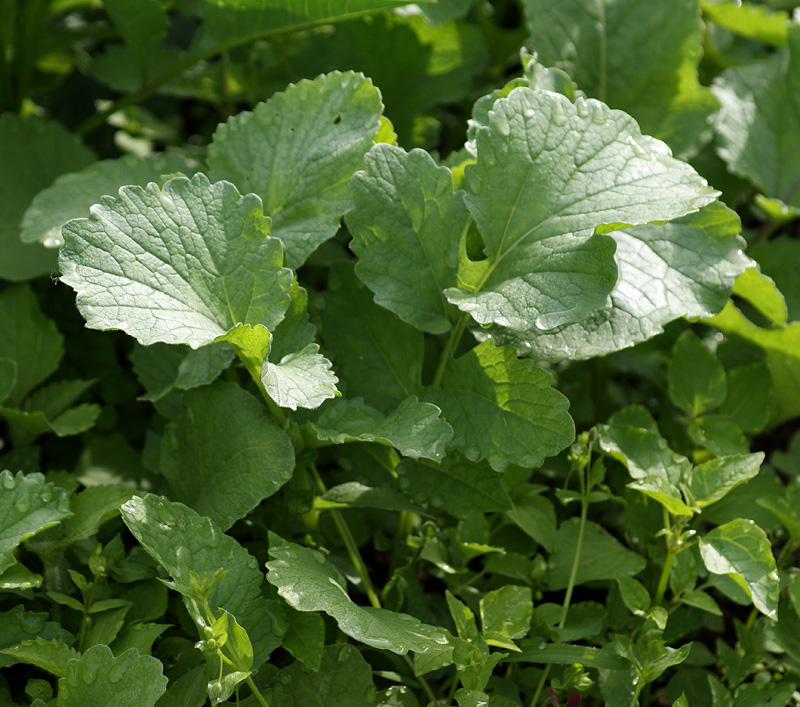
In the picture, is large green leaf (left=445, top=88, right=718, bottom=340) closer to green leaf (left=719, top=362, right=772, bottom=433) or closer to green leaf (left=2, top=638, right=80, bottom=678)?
green leaf (left=719, top=362, right=772, bottom=433)

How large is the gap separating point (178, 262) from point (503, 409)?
505 mm

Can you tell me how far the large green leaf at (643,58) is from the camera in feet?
5.57

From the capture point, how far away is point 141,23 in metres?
1.72

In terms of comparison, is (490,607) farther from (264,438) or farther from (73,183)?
(73,183)

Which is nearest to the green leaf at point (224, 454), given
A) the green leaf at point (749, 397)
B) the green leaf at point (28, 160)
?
the green leaf at point (28, 160)

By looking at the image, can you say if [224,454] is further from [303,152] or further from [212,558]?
[303,152]

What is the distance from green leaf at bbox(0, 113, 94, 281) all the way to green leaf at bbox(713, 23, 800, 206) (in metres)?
1.44

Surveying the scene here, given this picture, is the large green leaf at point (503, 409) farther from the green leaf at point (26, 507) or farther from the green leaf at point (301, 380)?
the green leaf at point (26, 507)

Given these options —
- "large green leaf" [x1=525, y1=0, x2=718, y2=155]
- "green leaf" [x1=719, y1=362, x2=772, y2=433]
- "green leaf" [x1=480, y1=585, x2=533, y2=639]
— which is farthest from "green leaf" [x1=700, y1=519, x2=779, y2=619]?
"large green leaf" [x1=525, y1=0, x2=718, y2=155]

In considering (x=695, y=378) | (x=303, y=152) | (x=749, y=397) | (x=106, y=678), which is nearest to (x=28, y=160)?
(x=303, y=152)

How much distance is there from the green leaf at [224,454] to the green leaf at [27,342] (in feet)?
1.19

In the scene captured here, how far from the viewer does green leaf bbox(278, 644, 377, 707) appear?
1.11 metres

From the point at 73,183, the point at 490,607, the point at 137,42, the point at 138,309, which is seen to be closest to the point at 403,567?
the point at 490,607

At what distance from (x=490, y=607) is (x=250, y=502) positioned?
378 mm
